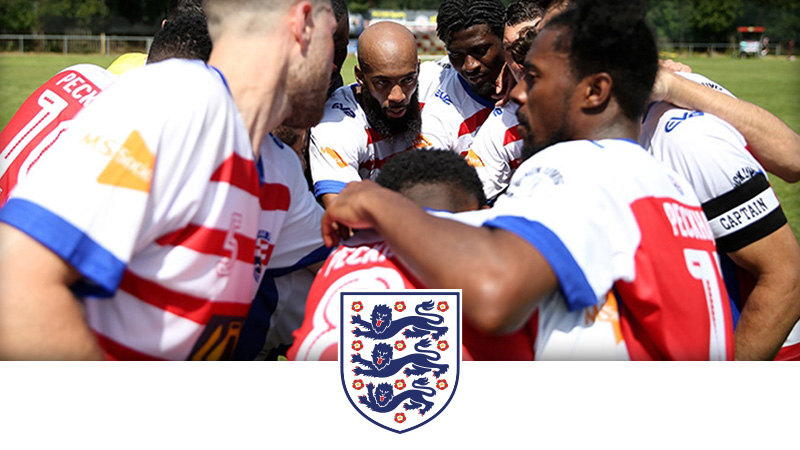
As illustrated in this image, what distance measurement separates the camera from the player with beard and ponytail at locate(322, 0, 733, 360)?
1.57 meters

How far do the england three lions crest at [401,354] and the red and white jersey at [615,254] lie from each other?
243 millimetres

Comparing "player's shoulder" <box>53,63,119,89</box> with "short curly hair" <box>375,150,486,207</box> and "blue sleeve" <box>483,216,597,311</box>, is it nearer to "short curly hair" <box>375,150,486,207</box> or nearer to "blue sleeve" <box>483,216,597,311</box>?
"short curly hair" <box>375,150,486,207</box>

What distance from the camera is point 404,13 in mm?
52562

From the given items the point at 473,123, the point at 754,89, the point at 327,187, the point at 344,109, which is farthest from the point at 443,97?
the point at 754,89

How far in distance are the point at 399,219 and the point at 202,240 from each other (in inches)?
19.9

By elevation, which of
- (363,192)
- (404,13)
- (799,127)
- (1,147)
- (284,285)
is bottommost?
(404,13)

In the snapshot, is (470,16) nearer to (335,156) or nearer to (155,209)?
(335,156)

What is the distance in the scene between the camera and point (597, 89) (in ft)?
6.45

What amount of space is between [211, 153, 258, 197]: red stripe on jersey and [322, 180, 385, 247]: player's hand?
23cm

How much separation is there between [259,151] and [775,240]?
1.77 metres

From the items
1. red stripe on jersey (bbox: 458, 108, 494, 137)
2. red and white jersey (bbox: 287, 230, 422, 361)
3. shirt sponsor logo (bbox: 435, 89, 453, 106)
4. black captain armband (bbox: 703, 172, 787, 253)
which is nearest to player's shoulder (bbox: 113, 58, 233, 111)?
red and white jersey (bbox: 287, 230, 422, 361)
